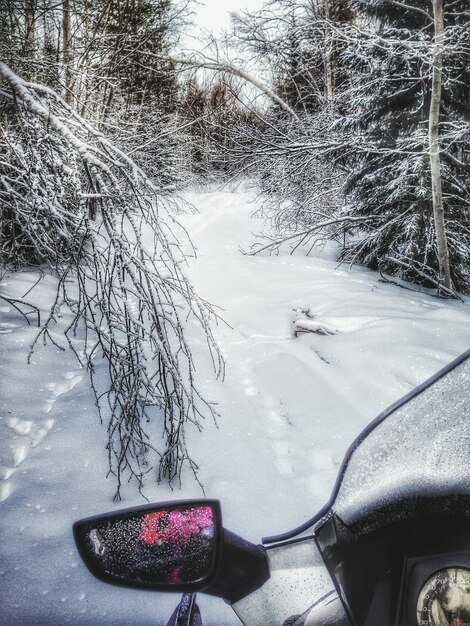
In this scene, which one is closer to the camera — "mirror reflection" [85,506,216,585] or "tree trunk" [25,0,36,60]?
"mirror reflection" [85,506,216,585]

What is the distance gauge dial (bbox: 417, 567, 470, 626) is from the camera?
54 centimetres

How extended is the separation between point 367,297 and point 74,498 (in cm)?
435

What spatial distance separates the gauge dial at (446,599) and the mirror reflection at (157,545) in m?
0.40

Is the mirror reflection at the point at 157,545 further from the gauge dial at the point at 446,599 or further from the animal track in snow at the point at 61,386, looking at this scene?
the animal track in snow at the point at 61,386

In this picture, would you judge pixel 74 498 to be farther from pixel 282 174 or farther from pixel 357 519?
pixel 282 174

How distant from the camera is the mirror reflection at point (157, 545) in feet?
2.47

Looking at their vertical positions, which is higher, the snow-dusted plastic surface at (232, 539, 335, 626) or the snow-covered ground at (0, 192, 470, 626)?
the snow-dusted plastic surface at (232, 539, 335, 626)

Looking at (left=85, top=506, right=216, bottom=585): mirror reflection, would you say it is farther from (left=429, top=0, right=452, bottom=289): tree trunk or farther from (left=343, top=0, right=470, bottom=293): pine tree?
(left=343, top=0, right=470, bottom=293): pine tree

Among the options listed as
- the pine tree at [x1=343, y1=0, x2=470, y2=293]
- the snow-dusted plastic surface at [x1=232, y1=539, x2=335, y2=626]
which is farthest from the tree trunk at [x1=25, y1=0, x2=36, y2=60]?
the pine tree at [x1=343, y1=0, x2=470, y2=293]

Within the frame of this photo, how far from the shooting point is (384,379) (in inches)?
128

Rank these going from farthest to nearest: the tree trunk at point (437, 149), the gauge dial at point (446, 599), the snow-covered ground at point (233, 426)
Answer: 1. the tree trunk at point (437, 149)
2. the snow-covered ground at point (233, 426)
3. the gauge dial at point (446, 599)

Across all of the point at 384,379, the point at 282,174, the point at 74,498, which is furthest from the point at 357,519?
the point at 282,174

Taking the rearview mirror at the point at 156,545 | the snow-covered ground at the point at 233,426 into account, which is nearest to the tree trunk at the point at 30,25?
the snow-covered ground at the point at 233,426

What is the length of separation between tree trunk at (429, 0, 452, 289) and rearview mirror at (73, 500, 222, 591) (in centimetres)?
539
